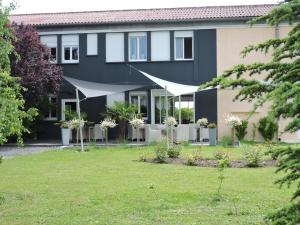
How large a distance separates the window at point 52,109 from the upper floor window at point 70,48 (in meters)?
2.12

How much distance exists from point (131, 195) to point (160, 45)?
17835mm

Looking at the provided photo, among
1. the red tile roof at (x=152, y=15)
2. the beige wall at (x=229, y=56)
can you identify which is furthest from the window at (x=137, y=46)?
the beige wall at (x=229, y=56)

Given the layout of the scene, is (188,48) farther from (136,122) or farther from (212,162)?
(212,162)

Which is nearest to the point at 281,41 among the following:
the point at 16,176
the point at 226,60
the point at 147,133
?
the point at 16,176

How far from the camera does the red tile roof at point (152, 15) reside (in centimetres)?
2619

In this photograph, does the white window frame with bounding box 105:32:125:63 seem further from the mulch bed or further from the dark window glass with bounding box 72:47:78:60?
the mulch bed

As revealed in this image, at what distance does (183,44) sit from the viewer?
26.5 metres

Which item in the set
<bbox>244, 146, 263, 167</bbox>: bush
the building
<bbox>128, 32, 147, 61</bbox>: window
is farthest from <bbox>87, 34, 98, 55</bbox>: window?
<bbox>244, 146, 263, 167</bbox>: bush

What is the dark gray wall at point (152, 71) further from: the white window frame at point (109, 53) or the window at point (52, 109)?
the window at point (52, 109)

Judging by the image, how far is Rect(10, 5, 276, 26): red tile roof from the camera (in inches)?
1031

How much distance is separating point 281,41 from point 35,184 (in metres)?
8.38

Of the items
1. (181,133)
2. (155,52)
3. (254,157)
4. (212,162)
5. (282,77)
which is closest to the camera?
(282,77)

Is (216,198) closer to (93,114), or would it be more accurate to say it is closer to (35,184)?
(35,184)

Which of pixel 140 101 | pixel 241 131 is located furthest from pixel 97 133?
pixel 241 131
